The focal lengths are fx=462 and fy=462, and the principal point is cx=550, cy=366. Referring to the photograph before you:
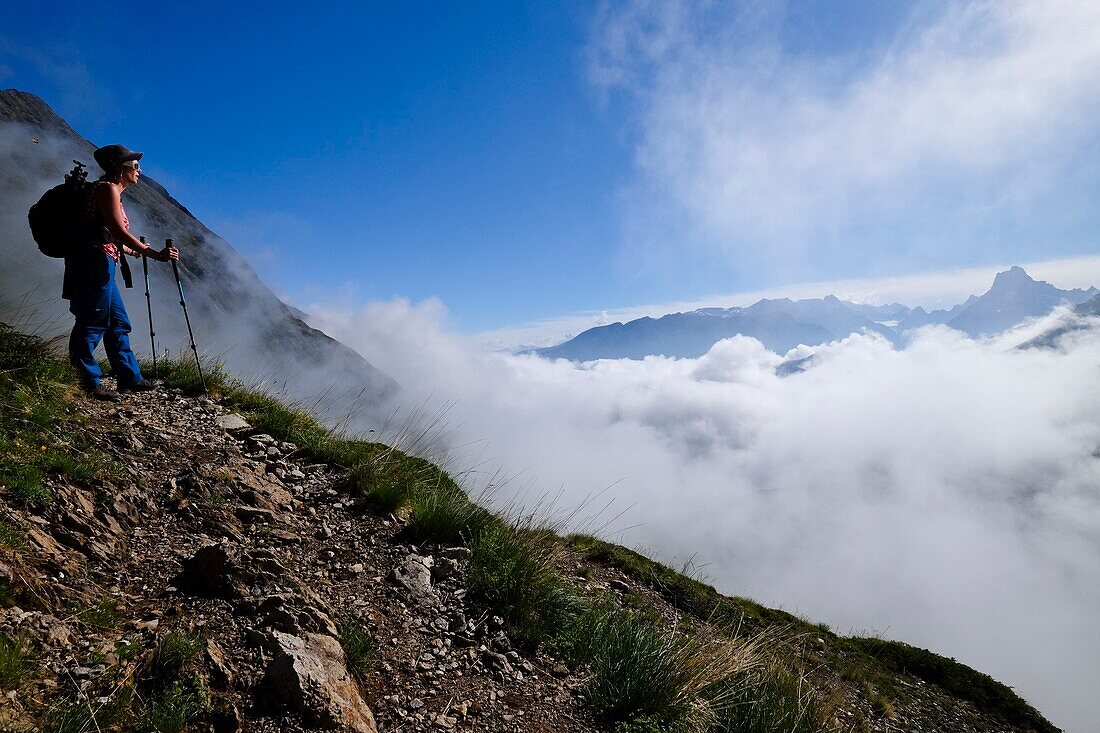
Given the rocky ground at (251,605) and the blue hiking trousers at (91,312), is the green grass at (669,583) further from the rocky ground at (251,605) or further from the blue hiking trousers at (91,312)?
the blue hiking trousers at (91,312)

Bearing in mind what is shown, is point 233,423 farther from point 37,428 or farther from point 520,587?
point 520,587

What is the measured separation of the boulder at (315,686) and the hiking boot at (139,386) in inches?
243

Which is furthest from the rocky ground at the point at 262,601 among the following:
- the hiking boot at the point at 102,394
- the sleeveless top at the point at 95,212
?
the sleeveless top at the point at 95,212

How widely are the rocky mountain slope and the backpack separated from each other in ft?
5.02

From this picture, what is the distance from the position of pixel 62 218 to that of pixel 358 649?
722 centimetres

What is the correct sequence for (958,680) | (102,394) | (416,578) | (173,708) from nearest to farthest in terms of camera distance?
1. (173,708)
2. (416,578)
3. (102,394)
4. (958,680)

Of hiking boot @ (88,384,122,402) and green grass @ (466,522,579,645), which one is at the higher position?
green grass @ (466,522,579,645)

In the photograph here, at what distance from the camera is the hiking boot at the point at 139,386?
24.2 feet

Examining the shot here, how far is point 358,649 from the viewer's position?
399cm

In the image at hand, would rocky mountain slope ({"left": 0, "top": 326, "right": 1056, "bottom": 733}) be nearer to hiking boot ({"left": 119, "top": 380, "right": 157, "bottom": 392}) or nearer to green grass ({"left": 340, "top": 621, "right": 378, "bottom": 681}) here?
green grass ({"left": 340, "top": 621, "right": 378, "bottom": 681})

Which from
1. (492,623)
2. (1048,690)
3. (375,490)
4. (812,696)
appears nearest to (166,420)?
(375,490)

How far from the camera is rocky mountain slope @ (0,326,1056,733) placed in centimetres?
310

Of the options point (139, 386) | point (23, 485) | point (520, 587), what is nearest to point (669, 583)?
point (520, 587)

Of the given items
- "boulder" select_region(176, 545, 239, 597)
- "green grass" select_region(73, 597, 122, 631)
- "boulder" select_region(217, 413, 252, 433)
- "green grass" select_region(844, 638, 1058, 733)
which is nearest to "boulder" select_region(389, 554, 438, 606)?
"boulder" select_region(176, 545, 239, 597)
